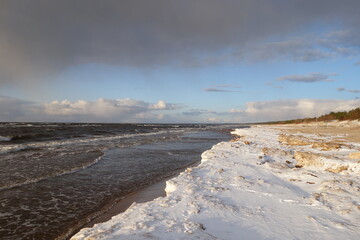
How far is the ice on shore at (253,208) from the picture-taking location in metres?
3.71

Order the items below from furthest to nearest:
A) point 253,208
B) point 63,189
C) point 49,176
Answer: point 49,176, point 63,189, point 253,208

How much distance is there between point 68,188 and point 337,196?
27.1ft

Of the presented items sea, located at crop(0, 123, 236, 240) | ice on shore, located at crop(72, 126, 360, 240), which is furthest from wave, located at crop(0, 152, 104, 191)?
ice on shore, located at crop(72, 126, 360, 240)

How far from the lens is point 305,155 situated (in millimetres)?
8648

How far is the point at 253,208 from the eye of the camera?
190 inches

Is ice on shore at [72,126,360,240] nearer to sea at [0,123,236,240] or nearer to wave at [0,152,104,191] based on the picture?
sea at [0,123,236,240]

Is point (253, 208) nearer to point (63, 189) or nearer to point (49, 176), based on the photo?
point (63, 189)

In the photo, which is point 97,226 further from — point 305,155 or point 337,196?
point 305,155

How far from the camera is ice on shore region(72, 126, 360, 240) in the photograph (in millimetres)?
3715

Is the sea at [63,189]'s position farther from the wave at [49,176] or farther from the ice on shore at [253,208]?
the ice on shore at [253,208]

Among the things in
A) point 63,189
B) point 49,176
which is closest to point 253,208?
point 63,189

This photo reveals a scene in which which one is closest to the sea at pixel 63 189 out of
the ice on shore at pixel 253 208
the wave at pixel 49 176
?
the wave at pixel 49 176

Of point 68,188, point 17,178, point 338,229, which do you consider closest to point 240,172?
point 338,229

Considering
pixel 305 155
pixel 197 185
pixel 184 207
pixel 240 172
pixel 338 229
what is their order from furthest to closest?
pixel 305 155, pixel 240 172, pixel 197 185, pixel 184 207, pixel 338 229
